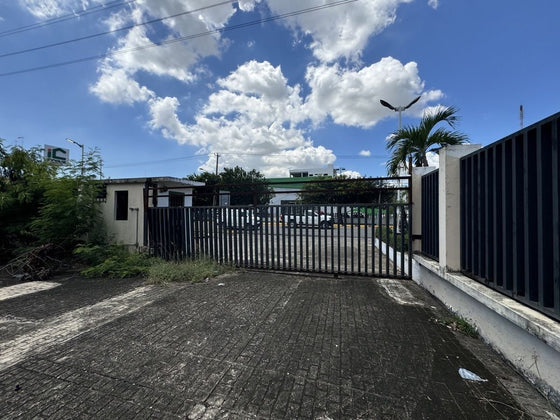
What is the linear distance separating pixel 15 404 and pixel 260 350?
1859 mm

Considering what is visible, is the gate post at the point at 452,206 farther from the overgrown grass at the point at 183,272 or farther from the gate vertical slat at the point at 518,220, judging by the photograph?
the overgrown grass at the point at 183,272

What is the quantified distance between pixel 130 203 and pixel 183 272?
3.21 meters

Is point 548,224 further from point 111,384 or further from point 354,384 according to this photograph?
point 111,384

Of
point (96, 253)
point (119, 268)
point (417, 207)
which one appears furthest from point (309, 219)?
point (96, 253)

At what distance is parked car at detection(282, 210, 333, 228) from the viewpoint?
5.29 meters

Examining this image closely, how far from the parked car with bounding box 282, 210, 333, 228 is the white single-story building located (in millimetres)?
3006

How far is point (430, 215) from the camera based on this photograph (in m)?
4.20

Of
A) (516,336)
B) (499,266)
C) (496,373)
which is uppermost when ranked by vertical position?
(499,266)

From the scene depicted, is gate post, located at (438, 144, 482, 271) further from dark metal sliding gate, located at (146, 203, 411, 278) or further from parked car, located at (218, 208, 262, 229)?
parked car, located at (218, 208, 262, 229)

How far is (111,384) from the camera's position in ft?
6.57

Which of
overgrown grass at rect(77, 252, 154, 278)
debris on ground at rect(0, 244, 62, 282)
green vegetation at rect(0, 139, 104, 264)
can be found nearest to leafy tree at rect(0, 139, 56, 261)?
green vegetation at rect(0, 139, 104, 264)

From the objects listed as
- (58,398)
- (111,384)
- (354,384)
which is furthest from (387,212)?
(58,398)

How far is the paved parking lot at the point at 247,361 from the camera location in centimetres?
178

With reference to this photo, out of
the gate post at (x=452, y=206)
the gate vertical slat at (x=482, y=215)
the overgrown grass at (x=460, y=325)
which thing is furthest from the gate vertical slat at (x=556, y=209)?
the gate post at (x=452, y=206)
